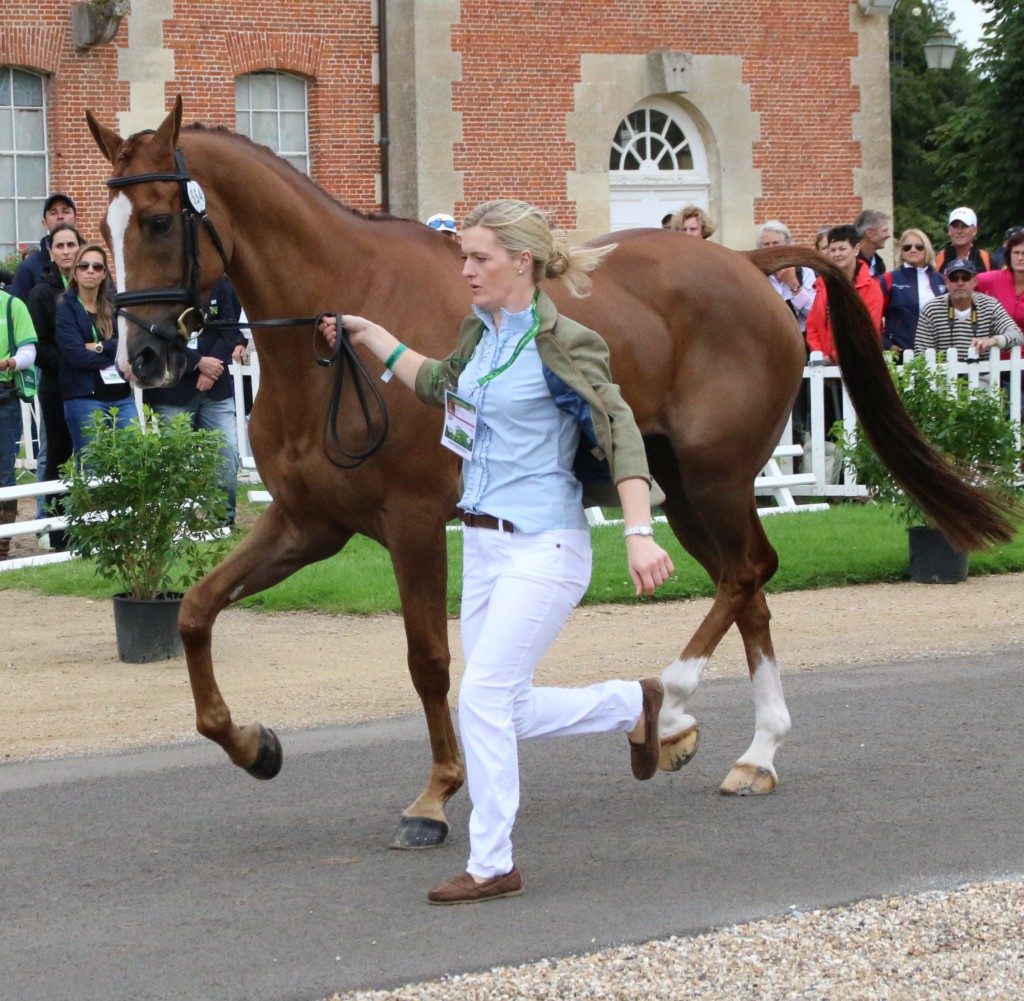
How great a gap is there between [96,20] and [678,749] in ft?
54.3

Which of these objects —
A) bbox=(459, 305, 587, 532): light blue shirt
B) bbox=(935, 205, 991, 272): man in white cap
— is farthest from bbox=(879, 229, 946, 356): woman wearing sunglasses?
bbox=(459, 305, 587, 532): light blue shirt

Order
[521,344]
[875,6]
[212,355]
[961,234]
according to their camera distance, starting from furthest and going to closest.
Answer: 1. [875,6]
2. [961,234]
3. [212,355]
4. [521,344]

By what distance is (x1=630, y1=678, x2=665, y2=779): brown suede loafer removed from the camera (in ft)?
18.4

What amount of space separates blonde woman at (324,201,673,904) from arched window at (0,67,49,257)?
17.4 meters

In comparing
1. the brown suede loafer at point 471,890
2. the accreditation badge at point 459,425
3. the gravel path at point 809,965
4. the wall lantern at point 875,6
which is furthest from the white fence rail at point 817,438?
the wall lantern at point 875,6

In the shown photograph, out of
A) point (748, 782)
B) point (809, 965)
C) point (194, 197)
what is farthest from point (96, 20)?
point (809, 965)

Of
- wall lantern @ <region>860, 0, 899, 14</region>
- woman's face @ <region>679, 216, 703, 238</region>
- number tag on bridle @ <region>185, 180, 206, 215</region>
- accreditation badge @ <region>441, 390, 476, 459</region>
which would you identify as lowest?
→ accreditation badge @ <region>441, 390, 476, 459</region>

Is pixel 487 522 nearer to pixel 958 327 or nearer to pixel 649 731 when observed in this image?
pixel 649 731

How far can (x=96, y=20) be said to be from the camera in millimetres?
20578

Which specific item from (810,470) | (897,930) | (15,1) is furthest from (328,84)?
(897,930)

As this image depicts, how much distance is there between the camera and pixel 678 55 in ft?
77.5

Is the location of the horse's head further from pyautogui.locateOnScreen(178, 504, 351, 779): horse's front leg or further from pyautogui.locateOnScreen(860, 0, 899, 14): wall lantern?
pyautogui.locateOnScreen(860, 0, 899, 14): wall lantern

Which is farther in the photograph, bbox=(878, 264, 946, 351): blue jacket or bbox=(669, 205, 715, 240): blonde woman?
bbox=(878, 264, 946, 351): blue jacket

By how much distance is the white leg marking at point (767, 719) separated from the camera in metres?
6.37
